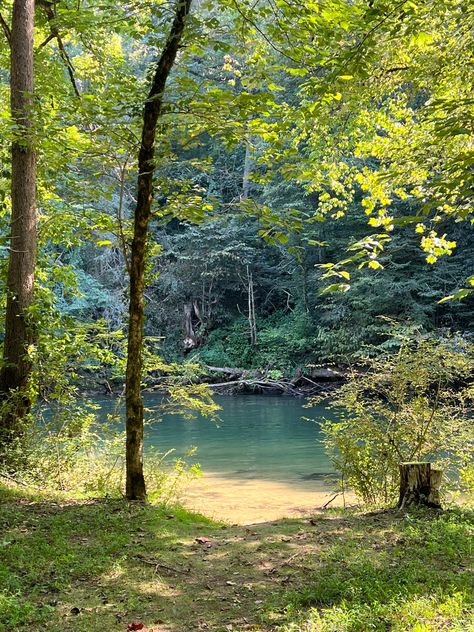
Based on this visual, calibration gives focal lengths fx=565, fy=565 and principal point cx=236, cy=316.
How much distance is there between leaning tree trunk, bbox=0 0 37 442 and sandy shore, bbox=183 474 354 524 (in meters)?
2.89


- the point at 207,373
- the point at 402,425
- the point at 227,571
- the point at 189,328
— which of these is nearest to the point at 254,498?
the point at 207,373

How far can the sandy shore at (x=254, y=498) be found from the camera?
26.4 feet

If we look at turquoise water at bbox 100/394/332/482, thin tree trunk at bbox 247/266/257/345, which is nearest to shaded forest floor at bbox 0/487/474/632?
turquoise water at bbox 100/394/332/482

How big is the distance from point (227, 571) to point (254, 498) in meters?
5.16

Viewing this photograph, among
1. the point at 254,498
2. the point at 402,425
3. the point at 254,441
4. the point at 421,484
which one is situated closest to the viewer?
the point at 421,484

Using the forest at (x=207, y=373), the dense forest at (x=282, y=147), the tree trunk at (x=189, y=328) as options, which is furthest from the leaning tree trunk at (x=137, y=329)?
the tree trunk at (x=189, y=328)

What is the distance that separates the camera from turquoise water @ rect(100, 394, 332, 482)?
39.4 ft

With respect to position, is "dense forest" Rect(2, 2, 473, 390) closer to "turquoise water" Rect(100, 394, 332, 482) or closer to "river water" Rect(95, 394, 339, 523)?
"river water" Rect(95, 394, 339, 523)

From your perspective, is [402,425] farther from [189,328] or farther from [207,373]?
[189,328]

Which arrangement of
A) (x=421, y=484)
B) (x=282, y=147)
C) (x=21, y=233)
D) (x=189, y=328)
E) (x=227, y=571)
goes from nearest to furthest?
(x=227, y=571) < (x=421, y=484) < (x=21, y=233) < (x=282, y=147) < (x=189, y=328)

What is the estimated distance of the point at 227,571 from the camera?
4.42 m

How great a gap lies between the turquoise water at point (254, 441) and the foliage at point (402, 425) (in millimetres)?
2885

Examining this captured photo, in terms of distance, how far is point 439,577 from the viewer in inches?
154

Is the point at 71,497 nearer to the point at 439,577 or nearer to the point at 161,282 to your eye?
the point at 439,577
